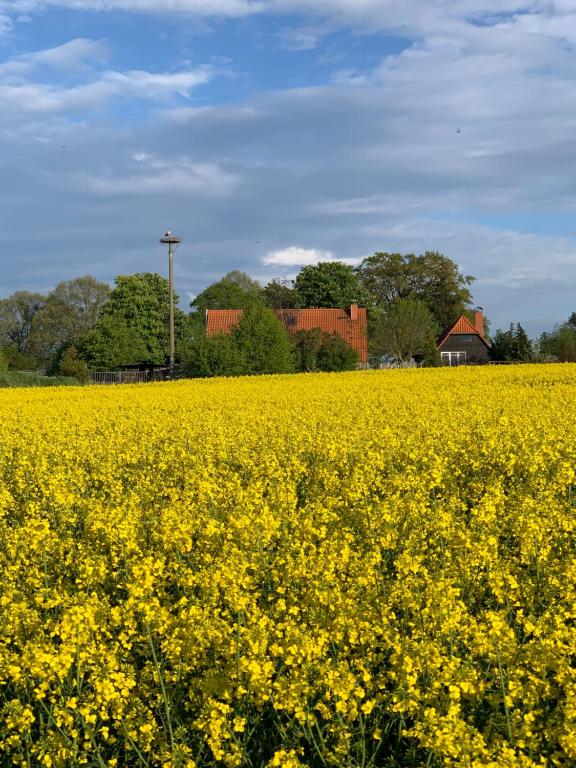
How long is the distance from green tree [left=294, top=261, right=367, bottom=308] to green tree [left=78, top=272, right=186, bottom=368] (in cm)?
1644

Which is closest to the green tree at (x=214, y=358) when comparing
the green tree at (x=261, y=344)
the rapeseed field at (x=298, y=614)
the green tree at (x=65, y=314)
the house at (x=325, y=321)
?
the green tree at (x=261, y=344)

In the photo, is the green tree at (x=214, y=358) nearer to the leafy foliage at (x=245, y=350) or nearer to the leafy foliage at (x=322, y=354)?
the leafy foliage at (x=245, y=350)

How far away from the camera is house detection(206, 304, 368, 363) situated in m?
66.1

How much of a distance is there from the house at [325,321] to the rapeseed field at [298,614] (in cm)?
5634

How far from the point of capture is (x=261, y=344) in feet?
145

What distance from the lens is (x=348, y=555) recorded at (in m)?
4.99

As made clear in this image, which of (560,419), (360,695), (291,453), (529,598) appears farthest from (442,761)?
(560,419)

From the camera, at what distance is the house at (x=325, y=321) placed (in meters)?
66.1

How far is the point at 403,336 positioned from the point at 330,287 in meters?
15.0

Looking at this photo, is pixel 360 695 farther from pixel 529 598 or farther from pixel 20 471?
pixel 20 471

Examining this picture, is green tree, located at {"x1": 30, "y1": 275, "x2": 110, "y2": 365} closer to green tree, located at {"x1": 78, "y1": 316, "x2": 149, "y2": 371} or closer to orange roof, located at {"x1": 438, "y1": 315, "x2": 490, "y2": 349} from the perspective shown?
green tree, located at {"x1": 78, "y1": 316, "x2": 149, "y2": 371}

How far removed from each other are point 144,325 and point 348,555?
71.4 meters

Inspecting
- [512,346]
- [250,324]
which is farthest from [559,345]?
[250,324]

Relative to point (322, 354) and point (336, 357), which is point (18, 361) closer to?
point (322, 354)
